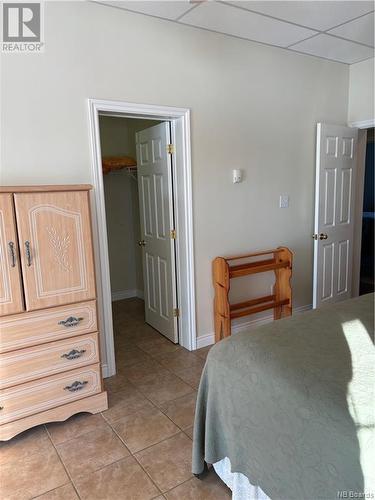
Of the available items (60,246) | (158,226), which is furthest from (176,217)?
(60,246)

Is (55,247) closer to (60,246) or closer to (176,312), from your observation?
(60,246)

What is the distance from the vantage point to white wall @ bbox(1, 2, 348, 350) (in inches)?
92.8

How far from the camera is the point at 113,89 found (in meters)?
2.61

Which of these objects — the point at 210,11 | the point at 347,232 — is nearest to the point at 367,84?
the point at 347,232

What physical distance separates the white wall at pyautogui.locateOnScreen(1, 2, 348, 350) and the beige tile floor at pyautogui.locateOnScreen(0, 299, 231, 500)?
86cm

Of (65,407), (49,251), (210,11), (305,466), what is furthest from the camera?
(210,11)

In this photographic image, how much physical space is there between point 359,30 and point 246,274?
7.52 feet

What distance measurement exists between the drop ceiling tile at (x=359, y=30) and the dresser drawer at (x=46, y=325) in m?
2.98

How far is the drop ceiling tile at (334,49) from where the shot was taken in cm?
324

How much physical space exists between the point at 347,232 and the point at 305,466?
3.38m

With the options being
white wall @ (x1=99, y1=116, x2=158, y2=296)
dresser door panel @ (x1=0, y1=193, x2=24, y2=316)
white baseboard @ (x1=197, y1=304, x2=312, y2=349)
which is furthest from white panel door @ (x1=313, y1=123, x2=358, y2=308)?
dresser door panel @ (x1=0, y1=193, x2=24, y2=316)

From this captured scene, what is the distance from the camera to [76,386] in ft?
7.63

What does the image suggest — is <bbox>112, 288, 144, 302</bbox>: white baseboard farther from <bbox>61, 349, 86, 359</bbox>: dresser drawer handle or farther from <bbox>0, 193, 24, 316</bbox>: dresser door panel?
<bbox>0, 193, 24, 316</bbox>: dresser door panel

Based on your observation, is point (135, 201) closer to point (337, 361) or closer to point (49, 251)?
point (49, 251)
